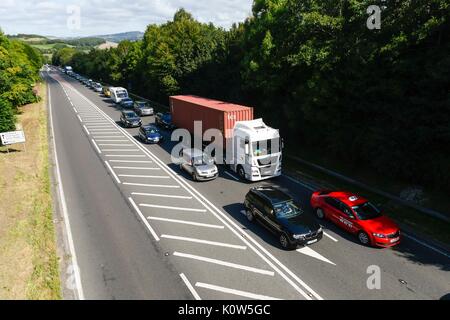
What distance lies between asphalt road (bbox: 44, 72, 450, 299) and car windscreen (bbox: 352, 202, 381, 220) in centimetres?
115

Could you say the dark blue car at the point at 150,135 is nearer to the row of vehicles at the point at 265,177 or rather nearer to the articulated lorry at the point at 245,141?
the row of vehicles at the point at 265,177

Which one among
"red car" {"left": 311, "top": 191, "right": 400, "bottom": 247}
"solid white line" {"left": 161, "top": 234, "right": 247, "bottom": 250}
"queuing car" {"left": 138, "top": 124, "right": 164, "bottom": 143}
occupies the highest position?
"queuing car" {"left": 138, "top": 124, "right": 164, "bottom": 143}

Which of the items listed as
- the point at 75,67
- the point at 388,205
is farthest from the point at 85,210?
the point at 75,67

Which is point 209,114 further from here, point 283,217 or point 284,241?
point 284,241

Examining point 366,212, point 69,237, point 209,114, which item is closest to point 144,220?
point 69,237

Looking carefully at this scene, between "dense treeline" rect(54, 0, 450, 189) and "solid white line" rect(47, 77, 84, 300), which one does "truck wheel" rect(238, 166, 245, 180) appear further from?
"solid white line" rect(47, 77, 84, 300)

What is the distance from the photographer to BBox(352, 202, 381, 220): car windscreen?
14560mm

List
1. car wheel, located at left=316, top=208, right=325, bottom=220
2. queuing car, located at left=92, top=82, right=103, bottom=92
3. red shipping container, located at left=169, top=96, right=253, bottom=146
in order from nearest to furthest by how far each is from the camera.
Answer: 1. car wheel, located at left=316, top=208, right=325, bottom=220
2. red shipping container, located at left=169, top=96, right=253, bottom=146
3. queuing car, located at left=92, top=82, right=103, bottom=92

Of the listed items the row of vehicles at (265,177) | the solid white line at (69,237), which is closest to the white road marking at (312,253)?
the row of vehicles at (265,177)

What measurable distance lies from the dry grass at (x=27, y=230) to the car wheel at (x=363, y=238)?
39.3ft

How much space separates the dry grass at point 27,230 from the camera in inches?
449

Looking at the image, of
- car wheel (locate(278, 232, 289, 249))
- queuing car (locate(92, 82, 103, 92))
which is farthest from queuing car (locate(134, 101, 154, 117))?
car wheel (locate(278, 232, 289, 249))

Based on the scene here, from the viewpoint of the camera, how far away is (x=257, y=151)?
66.7 feet

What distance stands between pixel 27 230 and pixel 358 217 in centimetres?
1494
